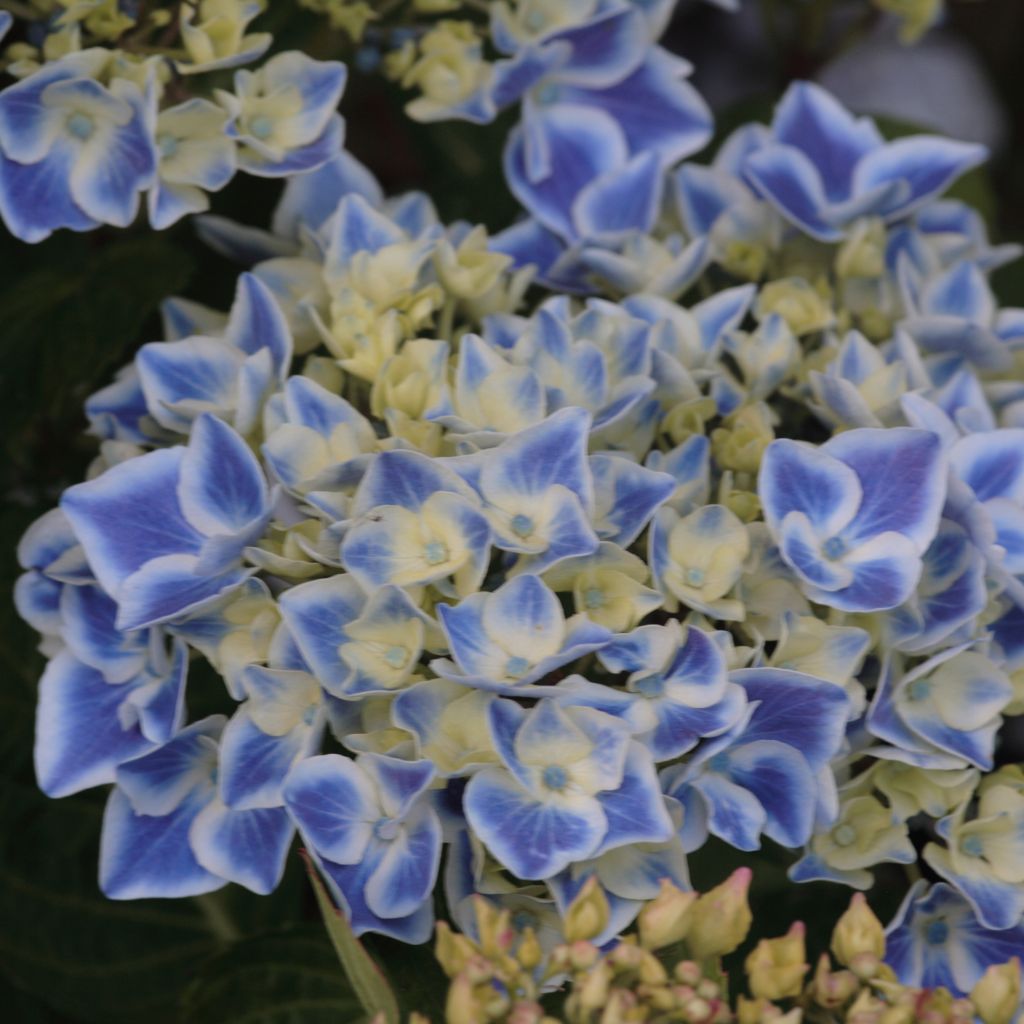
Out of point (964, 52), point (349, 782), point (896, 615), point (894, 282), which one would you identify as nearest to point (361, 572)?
point (349, 782)

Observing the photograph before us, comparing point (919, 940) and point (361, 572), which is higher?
point (361, 572)

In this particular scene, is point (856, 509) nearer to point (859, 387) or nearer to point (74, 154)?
point (859, 387)

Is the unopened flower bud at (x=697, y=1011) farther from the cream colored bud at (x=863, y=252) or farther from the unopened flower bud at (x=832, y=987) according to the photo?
the cream colored bud at (x=863, y=252)

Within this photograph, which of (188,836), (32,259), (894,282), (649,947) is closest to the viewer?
(649,947)

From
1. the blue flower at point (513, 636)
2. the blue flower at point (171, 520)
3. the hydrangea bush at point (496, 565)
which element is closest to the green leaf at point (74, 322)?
the hydrangea bush at point (496, 565)

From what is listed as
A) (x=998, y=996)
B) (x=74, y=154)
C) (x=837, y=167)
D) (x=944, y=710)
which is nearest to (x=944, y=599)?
(x=944, y=710)

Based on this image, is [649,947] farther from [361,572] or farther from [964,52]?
[964,52]
